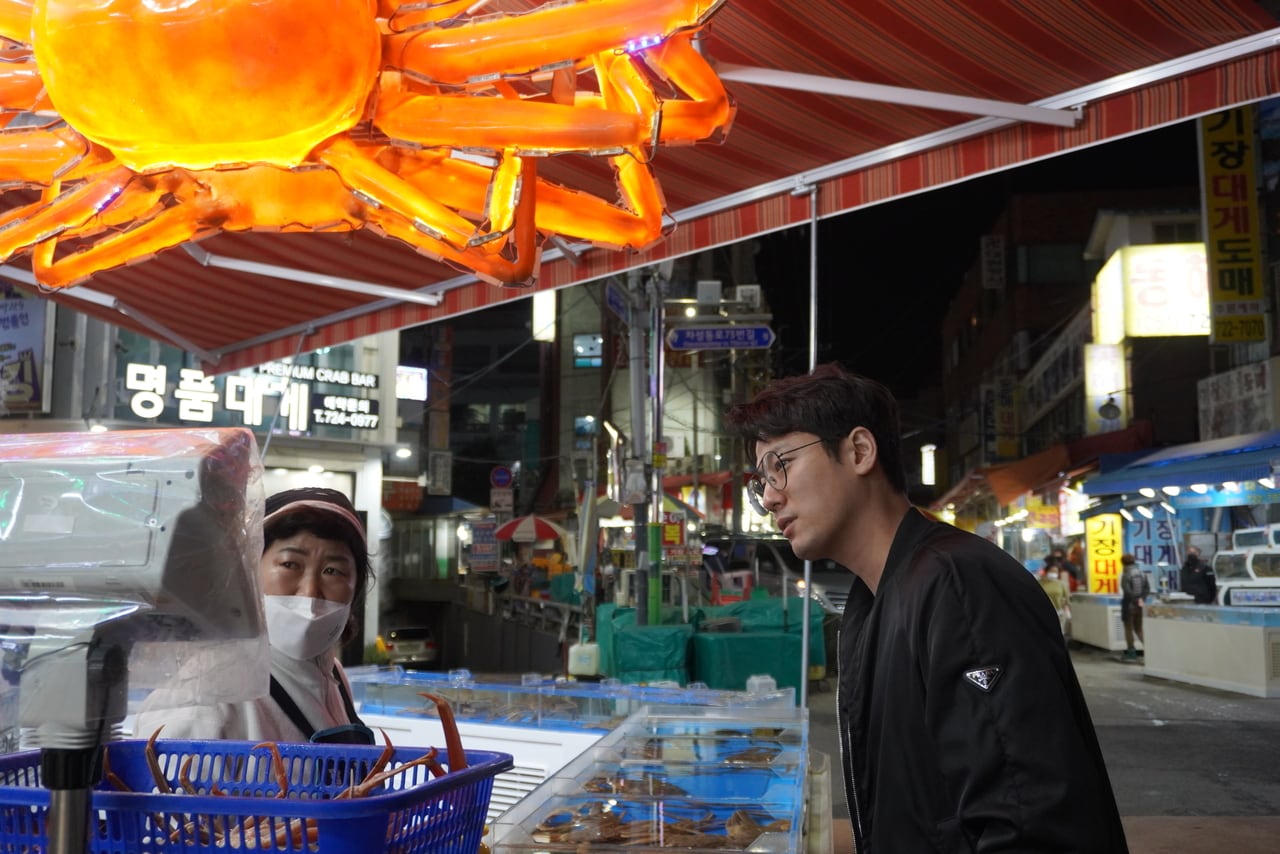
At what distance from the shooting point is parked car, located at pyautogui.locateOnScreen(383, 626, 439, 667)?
21.0 m

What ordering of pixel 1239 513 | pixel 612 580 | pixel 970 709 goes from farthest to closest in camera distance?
pixel 612 580 < pixel 1239 513 < pixel 970 709

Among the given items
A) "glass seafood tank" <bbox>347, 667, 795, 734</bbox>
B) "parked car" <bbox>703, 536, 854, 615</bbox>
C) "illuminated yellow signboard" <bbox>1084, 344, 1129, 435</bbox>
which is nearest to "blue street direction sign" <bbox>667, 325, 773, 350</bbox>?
"glass seafood tank" <bbox>347, 667, 795, 734</bbox>

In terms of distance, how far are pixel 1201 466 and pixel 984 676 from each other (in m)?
16.5

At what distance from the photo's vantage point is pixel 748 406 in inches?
88.0

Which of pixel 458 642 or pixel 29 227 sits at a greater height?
pixel 29 227

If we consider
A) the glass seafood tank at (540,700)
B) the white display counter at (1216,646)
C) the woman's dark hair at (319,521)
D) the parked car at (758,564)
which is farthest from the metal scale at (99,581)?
the parked car at (758,564)

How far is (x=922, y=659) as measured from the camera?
175 cm

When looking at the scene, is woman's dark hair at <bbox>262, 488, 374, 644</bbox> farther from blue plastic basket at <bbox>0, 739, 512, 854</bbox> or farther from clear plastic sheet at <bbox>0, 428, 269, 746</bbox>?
clear plastic sheet at <bbox>0, 428, 269, 746</bbox>

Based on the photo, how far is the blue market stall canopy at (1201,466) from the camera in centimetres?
1491

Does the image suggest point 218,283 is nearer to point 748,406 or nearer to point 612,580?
point 748,406

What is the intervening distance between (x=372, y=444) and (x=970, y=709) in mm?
20577

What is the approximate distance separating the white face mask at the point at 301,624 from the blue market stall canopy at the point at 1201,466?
14736 millimetres

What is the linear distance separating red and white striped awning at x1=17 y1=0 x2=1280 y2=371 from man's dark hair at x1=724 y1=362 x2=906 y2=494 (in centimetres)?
96

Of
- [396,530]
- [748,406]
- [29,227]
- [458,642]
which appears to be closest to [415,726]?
[29,227]
